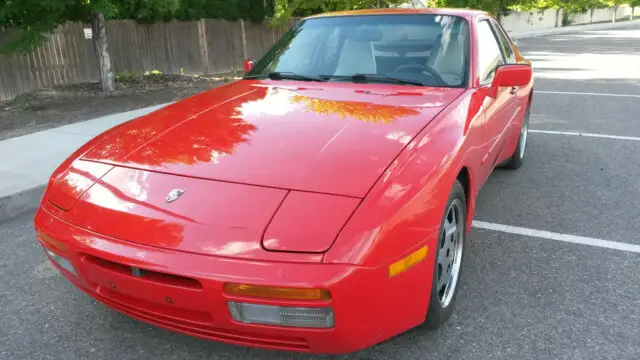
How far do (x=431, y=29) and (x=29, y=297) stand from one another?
9.39ft

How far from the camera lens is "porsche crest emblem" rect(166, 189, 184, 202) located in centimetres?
204

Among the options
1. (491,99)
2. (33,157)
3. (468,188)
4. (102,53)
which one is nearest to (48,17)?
(102,53)

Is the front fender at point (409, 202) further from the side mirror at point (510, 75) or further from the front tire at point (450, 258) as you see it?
the side mirror at point (510, 75)

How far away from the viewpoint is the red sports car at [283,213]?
1.79 meters

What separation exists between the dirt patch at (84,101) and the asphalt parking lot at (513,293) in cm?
386

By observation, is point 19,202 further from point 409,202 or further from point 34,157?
point 409,202

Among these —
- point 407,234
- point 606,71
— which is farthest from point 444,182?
point 606,71

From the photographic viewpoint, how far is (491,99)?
3211 millimetres

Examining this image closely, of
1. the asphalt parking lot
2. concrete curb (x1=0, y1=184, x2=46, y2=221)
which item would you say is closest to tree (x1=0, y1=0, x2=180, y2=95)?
concrete curb (x1=0, y1=184, x2=46, y2=221)

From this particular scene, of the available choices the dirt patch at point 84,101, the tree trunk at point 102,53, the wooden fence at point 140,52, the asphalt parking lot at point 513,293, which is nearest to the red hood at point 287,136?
the asphalt parking lot at point 513,293

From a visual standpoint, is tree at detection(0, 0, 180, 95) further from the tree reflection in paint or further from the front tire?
the front tire

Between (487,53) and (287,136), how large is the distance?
1.85 metres

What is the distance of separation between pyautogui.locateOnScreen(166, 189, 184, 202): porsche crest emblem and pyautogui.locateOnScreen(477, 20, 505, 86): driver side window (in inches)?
77.9

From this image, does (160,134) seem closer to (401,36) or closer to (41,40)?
(401,36)
